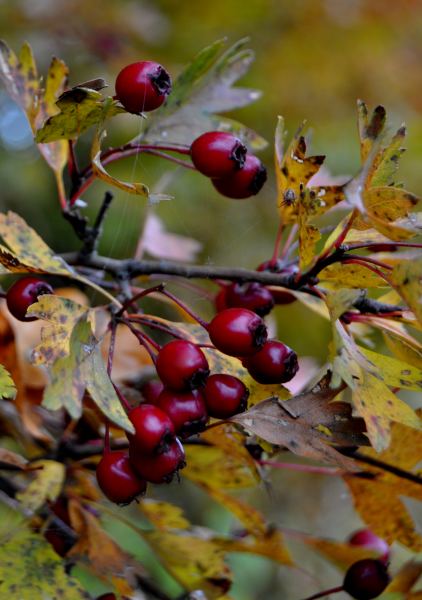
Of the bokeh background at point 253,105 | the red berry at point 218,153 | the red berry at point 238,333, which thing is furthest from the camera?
the bokeh background at point 253,105

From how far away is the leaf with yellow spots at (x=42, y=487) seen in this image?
0.93 meters

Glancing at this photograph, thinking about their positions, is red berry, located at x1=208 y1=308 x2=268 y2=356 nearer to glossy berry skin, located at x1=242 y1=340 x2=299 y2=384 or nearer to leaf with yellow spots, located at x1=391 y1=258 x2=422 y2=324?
glossy berry skin, located at x1=242 y1=340 x2=299 y2=384

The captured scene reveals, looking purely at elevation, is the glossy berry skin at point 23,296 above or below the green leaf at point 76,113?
below

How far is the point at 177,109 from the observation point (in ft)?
3.45

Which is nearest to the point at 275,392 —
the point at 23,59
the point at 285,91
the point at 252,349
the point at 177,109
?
the point at 252,349

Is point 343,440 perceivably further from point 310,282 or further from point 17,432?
point 17,432

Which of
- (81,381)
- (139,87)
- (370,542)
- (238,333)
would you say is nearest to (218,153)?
(139,87)

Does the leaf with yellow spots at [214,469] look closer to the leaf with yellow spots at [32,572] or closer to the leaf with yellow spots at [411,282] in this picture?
the leaf with yellow spots at [32,572]

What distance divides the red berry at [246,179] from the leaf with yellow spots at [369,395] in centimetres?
26

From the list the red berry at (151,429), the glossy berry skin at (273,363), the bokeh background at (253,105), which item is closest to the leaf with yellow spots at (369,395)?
the glossy berry skin at (273,363)

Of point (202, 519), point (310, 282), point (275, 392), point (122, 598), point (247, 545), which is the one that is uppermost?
point (310, 282)

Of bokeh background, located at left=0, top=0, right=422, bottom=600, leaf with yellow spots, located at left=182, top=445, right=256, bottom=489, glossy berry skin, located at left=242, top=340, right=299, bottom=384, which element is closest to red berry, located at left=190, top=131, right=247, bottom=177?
glossy berry skin, located at left=242, top=340, right=299, bottom=384

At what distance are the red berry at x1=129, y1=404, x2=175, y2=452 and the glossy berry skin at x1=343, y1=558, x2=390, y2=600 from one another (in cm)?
50

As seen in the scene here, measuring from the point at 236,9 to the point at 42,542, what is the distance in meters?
2.87
